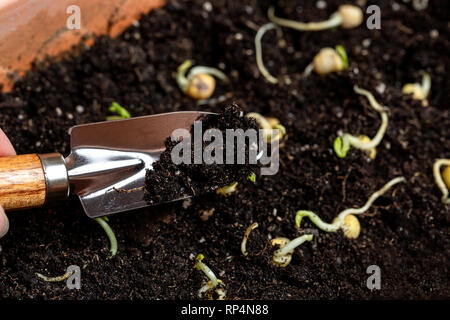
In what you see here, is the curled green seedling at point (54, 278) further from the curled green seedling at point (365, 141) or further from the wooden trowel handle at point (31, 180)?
the curled green seedling at point (365, 141)

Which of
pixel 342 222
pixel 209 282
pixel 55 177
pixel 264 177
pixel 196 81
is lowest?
pixel 209 282

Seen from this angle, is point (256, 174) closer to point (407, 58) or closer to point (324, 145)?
point (324, 145)

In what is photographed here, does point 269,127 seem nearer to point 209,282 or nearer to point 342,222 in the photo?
point 342,222

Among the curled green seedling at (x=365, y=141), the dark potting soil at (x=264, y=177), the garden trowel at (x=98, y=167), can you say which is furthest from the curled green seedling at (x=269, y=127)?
the garden trowel at (x=98, y=167)

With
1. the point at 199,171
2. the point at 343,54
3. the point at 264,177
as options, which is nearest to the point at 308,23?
the point at 343,54

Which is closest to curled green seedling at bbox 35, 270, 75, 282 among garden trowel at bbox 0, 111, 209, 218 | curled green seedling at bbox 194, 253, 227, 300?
garden trowel at bbox 0, 111, 209, 218

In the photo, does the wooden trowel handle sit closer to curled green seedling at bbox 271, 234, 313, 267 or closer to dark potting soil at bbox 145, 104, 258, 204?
dark potting soil at bbox 145, 104, 258, 204
